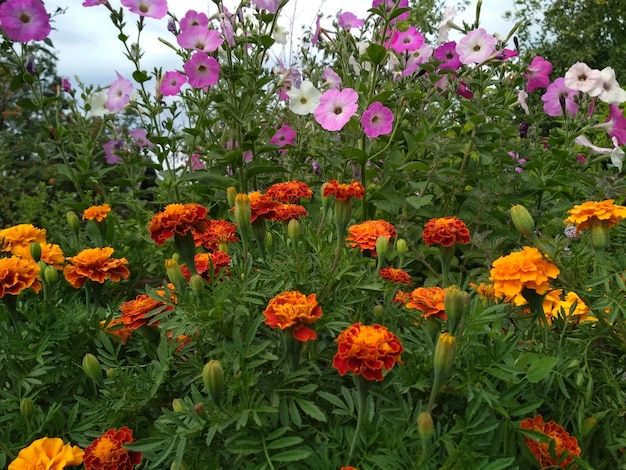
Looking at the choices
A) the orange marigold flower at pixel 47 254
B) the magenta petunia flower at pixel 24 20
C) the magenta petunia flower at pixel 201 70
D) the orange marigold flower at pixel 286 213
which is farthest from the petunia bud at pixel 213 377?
the magenta petunia flower at pixel 24 20

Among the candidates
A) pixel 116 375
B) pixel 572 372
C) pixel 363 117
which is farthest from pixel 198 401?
pixel 363 117

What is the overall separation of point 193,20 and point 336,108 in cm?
64

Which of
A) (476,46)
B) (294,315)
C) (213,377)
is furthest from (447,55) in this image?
(213,377)

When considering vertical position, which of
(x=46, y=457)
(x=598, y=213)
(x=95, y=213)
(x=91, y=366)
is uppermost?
(x=598, y=213)

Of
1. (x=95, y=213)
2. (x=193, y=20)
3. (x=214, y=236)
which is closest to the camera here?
(x=214, y=236)

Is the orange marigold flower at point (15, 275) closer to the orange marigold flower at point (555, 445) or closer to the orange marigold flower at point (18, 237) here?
the orange marigold flower at point (18, 237)

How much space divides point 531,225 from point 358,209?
97 centimetres

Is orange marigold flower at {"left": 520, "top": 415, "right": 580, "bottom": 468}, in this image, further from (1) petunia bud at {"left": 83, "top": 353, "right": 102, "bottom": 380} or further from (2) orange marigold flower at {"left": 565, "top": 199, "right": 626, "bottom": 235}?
(1) petunia bud at {"left": 83, "top": 353, "right": 102, "bottom": 380}

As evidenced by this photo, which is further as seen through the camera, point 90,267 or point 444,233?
point 90,267

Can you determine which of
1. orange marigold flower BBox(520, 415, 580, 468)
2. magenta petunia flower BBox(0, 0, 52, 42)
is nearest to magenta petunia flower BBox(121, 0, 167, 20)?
magenta petunia flower BBox(0, 0, 52, 42)

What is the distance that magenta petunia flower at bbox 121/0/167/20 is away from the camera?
2.20 m

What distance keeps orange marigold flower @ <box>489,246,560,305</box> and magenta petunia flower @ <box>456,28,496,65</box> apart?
1125 mm

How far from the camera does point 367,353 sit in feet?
2.70

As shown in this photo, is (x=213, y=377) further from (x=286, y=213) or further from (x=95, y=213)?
(x=95, y=213)
